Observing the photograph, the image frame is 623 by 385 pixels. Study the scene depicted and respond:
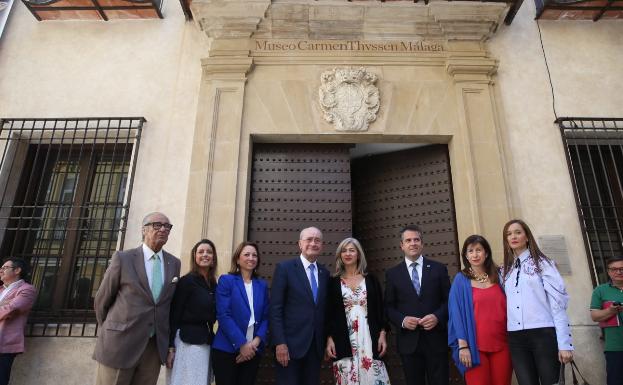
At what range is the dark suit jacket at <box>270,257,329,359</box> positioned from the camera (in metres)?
2.96

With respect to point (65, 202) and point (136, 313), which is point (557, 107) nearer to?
point (136, 313)

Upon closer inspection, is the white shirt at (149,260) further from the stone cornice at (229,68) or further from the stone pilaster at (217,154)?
the stone cornice at (229,68)

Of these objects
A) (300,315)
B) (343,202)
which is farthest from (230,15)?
(300,315)

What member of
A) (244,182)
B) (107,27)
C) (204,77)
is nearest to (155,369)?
(244,182)

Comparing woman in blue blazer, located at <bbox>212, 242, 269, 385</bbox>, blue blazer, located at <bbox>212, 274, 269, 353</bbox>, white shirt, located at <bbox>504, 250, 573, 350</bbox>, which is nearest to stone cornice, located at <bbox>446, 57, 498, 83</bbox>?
white shirt, located at <bbox>504, 250, 573, 350</bbox>

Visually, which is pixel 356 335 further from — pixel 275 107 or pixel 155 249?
pixel 275 107

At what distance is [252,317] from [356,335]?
2.59 ft

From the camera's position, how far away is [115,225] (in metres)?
4.96

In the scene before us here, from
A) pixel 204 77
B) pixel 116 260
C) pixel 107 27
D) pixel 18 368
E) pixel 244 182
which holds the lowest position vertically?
pixel 18 368

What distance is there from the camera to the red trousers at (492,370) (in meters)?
2.87

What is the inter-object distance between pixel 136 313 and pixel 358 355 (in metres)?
1.60

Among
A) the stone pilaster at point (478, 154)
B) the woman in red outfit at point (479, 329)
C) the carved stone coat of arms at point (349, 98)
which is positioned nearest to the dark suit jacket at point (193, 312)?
the woman in red outfit at point (479, 329)

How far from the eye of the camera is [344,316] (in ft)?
10.1

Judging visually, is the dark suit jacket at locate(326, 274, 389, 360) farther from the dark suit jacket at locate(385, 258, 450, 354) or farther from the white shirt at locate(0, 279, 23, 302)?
the white shirt at locate(0, 279, 23, 302)
